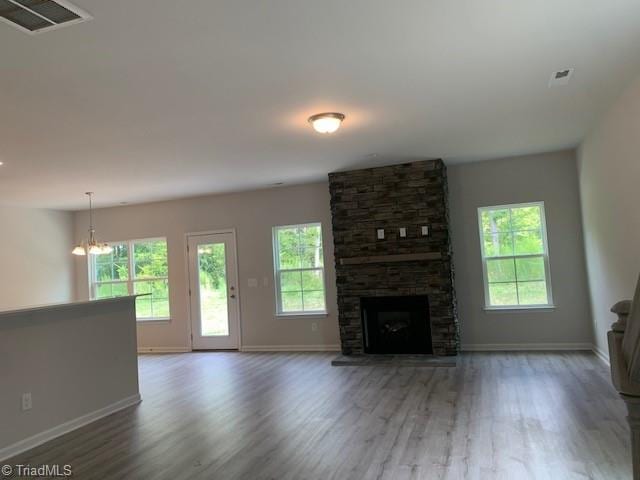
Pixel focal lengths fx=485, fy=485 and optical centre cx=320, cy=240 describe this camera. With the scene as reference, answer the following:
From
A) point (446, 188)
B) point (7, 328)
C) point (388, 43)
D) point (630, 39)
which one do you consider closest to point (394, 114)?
point (388, 43)

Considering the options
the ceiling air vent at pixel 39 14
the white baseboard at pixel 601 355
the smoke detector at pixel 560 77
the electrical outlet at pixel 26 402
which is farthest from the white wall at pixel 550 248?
the ceiling air vent at pixel 39 14

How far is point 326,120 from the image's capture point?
409cm

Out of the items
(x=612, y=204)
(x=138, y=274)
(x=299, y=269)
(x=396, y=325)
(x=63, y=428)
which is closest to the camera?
(x=63, y=428)

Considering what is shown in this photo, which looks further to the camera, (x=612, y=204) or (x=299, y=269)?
(x=299, y=269)

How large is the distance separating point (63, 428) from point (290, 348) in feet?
12.5

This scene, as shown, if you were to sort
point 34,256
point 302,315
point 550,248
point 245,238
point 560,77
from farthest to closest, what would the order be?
1. point 34,256
2. point 245,238
3. point 302,315
4. point 550,248
5. point 560,77

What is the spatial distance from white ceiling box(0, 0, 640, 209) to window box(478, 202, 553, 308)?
49.0 inches

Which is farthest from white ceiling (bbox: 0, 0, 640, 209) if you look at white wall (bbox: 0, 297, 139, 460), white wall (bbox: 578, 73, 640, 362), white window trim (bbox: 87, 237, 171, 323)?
white window trim (bbox: 87, 237, 171, 323)

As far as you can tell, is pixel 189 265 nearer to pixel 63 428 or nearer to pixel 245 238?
pixel 245 238

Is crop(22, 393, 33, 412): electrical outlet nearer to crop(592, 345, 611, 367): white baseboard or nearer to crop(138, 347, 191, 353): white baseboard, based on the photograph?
crop(138, 347, 191, 353): white baseboard

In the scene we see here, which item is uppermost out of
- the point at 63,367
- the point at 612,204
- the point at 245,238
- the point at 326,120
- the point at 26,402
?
the point at 326,120

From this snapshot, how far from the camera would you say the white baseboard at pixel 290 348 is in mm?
7281

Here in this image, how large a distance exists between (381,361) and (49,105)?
4.56 metres

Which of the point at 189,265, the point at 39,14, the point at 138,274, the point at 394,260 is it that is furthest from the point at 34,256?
the point at 39,14
